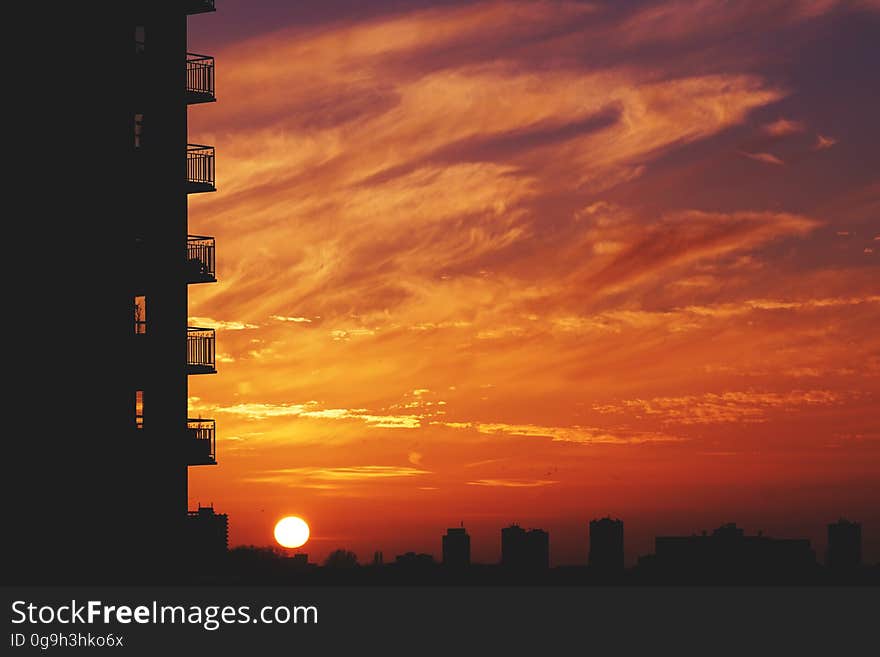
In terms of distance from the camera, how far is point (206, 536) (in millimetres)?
59938

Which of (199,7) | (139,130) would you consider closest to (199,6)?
(199,7)

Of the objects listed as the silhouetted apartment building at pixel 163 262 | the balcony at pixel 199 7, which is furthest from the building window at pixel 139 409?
the balcony at pixel 199 7

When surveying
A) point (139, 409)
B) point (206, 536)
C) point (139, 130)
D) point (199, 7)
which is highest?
point (199, 7)

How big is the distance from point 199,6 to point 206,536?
82.4 ft

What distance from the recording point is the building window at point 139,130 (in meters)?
61.0

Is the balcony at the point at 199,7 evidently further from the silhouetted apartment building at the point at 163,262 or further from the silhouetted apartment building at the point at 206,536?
the silhouetted apartment building at the point at 206,536

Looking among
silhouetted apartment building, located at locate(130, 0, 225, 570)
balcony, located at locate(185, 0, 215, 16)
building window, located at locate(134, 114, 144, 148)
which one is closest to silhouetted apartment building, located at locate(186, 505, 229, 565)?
silhouetted apartment building, located at locate(130, 0, 225, 570)

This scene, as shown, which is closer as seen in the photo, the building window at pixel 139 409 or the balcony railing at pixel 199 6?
the building window at pixel 139 409

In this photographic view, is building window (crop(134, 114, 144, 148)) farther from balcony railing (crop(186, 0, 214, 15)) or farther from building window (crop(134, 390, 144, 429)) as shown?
building window (crop(134, 390, 144, 429))

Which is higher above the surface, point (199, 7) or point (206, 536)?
point (199, 7)

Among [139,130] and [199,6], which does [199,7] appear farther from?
[139,130]

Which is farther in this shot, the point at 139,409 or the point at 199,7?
the point at 199,7

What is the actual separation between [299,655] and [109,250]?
2592 inches

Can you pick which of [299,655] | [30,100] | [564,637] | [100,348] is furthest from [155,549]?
[564,637]
